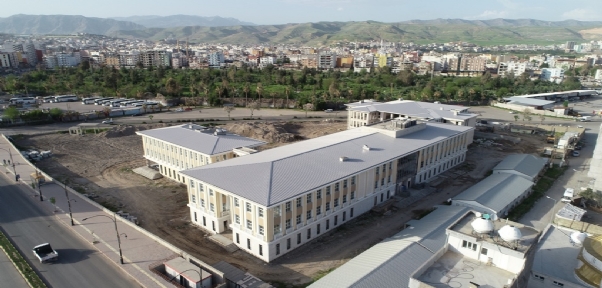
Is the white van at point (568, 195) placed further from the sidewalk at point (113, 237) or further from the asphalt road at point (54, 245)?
the asphalt road at point (54, 245)

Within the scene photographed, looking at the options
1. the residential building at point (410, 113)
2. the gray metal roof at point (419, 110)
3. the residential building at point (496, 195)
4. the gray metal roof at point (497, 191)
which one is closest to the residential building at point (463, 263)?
the residential building at point (496, 195)

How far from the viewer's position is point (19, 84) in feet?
392

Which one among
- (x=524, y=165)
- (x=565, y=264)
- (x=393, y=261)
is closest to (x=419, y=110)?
(x=524, y=165)

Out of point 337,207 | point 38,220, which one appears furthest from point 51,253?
point 337,207

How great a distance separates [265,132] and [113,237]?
41.9 metres

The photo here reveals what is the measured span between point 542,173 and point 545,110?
57424 millimetres

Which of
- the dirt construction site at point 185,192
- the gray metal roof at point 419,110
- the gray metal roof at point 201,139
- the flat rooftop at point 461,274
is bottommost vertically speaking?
the dirt construction site at point 185,192

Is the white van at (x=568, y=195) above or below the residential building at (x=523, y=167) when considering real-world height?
below

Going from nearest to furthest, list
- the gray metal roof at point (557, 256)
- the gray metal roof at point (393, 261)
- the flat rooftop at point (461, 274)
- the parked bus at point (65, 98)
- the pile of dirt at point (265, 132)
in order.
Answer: the flat rooftop at point (461, 274) < the gray metal roof at point (393, 261) < the gray metal roof at point (557, 256) < the pile of dirt at point (265, 132) < the parked bus at point (65, 98)

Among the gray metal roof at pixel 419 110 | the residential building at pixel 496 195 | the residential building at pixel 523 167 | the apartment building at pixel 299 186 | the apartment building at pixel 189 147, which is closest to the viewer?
the apartment building at pixel 299 186

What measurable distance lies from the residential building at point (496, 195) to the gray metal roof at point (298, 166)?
8.55 meters

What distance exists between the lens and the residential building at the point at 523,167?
5141cm

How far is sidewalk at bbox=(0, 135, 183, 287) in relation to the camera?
29797 millimetres

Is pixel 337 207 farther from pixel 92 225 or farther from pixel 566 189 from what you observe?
pixel 566 189
